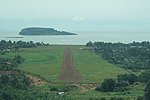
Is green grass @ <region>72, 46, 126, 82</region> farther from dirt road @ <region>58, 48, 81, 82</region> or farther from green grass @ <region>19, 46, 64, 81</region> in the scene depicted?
green grass @ <region>19, 46, 64, 81</region>

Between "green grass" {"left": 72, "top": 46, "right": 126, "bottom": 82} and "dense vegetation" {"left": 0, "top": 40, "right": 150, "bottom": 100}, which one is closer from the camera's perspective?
"dense vegetation" {"left": 0, "top": 40, "right": 150, "bottom": 100}

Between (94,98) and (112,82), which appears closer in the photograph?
(94,98)

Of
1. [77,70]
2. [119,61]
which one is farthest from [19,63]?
[119,61]

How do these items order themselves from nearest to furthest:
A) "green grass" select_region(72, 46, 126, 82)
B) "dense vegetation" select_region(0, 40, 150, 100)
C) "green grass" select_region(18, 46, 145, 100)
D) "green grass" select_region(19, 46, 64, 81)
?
"dense vegetation" select_region(0, 40, 150, 100)
"green grass" select_region(18, 46, 145, 100)
"green grass" select_region(72, 46, 126, 82)
"green grass" select_region(19, 46, 64, 81)

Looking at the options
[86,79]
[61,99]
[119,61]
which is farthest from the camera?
[119,61]

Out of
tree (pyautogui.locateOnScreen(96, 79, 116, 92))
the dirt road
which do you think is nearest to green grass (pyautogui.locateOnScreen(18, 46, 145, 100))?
the dirt road

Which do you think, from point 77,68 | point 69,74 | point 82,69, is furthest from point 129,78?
point 77,68

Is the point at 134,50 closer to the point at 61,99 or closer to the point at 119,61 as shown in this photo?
the point at 119,61

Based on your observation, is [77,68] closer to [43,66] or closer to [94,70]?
[94,70]

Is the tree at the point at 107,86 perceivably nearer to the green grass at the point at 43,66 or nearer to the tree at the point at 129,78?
the tree at the point at 129,78

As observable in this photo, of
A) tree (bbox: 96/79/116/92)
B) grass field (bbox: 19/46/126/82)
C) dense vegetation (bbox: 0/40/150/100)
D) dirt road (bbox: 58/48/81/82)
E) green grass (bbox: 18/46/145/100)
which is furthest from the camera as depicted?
grass field (bbox: 19/46/126/82)

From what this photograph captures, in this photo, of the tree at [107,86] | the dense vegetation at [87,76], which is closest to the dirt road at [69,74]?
the dense vegetation at [87,76]
